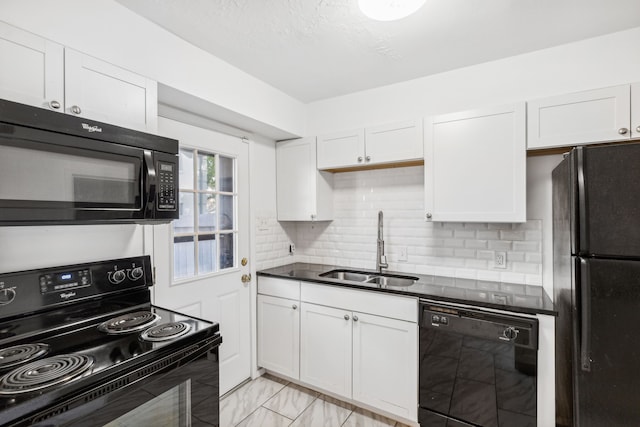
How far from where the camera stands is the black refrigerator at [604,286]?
4.37 feet

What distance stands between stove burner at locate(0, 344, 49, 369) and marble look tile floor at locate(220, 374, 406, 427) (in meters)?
1.34

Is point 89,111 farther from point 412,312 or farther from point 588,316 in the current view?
point 588,316

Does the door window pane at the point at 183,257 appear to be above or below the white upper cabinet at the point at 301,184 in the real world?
below

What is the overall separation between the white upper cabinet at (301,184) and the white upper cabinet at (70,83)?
4.47ft

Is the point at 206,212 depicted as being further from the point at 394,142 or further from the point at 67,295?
the point at 394,142

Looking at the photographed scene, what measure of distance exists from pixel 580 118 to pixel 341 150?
5.01 feet

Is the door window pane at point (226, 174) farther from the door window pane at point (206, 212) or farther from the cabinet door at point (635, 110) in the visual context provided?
the cabinet door at point (635, 110)

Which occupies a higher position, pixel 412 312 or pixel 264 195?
pixel 264 195

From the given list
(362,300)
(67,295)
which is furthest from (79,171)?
(362,300)

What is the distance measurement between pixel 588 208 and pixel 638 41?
3.77 ft

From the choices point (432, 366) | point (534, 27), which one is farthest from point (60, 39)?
point (432, 366)

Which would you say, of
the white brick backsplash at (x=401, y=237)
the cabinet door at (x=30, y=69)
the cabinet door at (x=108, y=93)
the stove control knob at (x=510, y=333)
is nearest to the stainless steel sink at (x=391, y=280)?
the white brick backsplash at (x=401, y=237)

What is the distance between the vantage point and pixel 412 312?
78.0 inches

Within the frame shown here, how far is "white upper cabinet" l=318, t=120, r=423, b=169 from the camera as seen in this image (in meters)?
2.29
